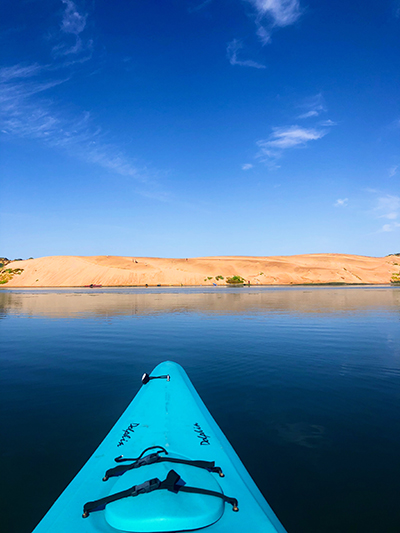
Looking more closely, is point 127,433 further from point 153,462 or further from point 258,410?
point 258,410

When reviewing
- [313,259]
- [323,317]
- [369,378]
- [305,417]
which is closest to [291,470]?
[305,417]

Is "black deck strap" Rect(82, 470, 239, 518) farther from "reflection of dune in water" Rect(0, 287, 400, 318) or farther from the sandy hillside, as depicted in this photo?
the sandy hillside

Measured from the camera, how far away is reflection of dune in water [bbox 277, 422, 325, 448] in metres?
4.29

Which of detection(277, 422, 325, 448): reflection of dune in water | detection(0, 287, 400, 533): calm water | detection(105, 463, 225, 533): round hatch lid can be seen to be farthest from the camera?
detection(277, 422, 325, 448): reflection of dune in water

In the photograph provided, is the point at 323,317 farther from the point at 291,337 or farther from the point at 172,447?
the point at 172,447

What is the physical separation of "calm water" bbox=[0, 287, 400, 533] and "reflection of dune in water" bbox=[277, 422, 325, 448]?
1cm

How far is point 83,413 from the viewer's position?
5.27m

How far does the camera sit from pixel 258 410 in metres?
5.30

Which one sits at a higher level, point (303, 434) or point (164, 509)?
point (164, 509)

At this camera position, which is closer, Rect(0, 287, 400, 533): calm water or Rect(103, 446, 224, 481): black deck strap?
Rect(103, 446, 224, 481): black deck strap

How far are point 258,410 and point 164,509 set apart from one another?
3451 mm

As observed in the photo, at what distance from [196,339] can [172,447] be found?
8225 millimetres

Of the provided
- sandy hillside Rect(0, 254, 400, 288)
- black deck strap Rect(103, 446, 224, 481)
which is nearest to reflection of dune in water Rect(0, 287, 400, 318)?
black deck strap Rect(103, 446, 224, 481)

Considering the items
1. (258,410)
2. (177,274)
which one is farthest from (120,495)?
(177,274)
